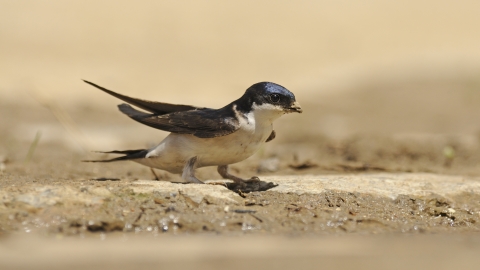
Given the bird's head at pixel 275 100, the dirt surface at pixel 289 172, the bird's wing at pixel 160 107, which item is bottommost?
the dirt surface at pixel 289 172

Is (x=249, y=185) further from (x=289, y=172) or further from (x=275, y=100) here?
(x=289, y=172)

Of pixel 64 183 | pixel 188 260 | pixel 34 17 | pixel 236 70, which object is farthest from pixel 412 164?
pixel 34 17

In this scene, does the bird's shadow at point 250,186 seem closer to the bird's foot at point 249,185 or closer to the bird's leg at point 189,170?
the bird's foot at point 249,185

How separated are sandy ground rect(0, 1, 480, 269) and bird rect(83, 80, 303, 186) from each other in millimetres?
348

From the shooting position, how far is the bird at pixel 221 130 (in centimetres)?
568

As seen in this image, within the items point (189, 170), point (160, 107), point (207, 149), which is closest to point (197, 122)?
point (207, 149)

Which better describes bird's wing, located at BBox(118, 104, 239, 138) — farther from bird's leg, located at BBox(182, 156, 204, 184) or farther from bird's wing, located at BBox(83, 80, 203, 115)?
bird's leg, located at BBox(182, 156, 204, 184)

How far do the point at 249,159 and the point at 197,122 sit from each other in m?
3.26

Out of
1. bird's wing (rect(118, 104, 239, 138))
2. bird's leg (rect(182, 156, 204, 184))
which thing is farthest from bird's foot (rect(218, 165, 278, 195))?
bird's wing (rect(118, 104, 239, 138))

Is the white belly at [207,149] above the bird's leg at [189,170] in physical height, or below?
above

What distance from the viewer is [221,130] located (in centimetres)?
562

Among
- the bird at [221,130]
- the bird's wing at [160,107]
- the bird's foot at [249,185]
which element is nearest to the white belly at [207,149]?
the bird at [221,130]

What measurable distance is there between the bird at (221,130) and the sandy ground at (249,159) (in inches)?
13.7

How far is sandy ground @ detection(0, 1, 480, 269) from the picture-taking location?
4180 millimetres
